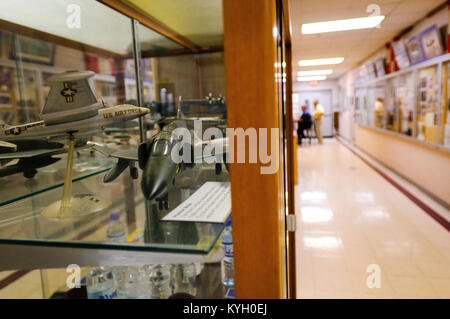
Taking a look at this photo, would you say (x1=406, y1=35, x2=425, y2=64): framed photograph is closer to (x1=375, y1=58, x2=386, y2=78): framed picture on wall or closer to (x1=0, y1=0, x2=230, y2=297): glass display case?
(x1=375, y1=58, x2=386, y2=78): framed picture on wall

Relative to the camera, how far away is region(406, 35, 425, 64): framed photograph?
17.0ft

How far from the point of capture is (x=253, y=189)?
1.51 feet

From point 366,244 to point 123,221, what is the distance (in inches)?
130

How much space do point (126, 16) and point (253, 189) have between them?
0.56 meters

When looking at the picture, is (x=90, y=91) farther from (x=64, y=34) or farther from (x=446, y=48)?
(x=446, y=48)

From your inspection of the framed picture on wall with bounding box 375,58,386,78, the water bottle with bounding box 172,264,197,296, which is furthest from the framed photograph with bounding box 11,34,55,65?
the framed picture on wall with bounding box 375,58,386,78

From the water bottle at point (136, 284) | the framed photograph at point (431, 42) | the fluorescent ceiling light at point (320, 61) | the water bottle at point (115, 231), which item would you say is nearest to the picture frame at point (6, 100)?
the water bottle at point (115, 231)

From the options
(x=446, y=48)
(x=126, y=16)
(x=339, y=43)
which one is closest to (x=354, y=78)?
(x=339, y=43)

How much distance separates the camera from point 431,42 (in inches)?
187

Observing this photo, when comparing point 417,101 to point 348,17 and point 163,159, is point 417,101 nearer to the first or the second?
point 348,17

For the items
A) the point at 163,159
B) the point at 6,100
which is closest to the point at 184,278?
the point at 163,159

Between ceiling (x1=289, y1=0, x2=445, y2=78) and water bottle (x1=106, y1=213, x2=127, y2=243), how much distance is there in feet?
13.6

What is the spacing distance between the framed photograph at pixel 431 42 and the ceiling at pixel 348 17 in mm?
328
